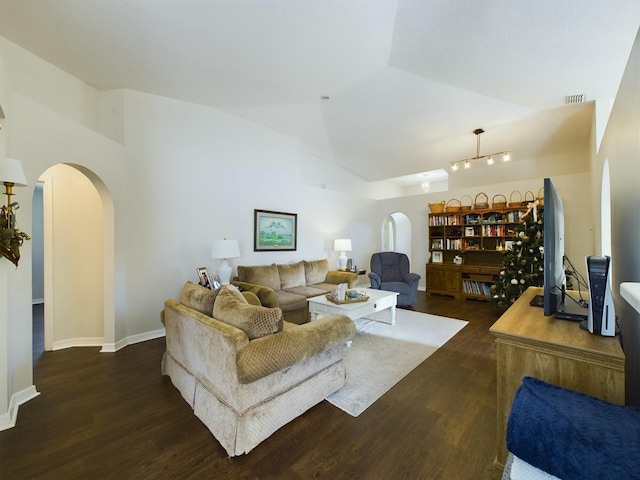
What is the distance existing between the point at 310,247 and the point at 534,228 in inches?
155

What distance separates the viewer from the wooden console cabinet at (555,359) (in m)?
1.18

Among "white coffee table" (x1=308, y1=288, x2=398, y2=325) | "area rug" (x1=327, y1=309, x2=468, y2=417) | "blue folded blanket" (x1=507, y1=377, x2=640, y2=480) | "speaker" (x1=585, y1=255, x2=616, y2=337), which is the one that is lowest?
"area rug" (x1=327, y1=309, x2=468, y2=417)

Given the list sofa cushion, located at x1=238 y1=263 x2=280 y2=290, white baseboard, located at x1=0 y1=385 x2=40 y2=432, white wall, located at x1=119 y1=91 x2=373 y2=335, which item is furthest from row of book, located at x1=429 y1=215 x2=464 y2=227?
white baseboard, located at x1=0 y1=385 x2=40 y2=432

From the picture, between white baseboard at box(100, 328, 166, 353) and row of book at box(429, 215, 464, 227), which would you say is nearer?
white baseboard at box(100, 328, 166, 353)

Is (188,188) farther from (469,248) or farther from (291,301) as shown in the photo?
(469,248)

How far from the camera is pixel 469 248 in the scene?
5.83 m

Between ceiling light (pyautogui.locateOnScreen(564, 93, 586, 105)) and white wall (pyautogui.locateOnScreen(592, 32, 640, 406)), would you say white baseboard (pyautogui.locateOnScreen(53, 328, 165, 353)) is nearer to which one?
white wall (pyautogui.locateOnScreen(592, 32, 640, 406))

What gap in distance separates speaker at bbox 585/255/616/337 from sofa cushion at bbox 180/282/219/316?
238 cm

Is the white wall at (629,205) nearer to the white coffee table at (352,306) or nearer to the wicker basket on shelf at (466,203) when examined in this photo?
the white coffee table at (352,306)

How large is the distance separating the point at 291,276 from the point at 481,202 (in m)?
4.36

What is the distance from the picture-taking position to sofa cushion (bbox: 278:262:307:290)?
4715 mm

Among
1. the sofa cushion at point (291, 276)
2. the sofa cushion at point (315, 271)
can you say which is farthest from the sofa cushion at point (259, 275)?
the sofa cushion at point (315, 271)

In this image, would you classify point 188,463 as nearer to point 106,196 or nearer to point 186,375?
point 186,375

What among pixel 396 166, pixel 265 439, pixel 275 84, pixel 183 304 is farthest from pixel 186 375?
pixel 396 166
